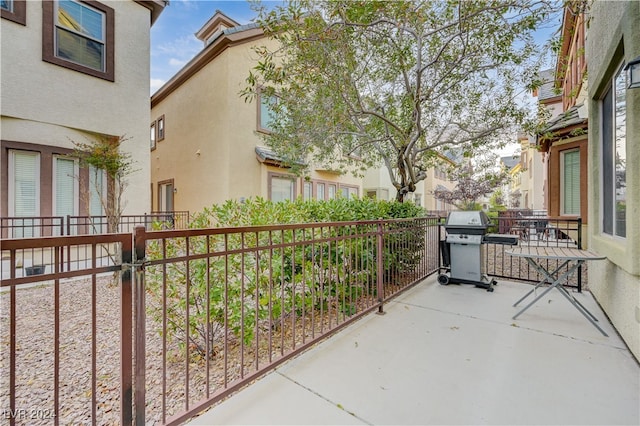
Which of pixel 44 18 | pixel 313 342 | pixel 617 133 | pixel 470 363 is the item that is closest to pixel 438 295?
pixel 470 363

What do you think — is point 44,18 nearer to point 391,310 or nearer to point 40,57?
point 40,57

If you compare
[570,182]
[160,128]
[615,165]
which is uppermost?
[160,128]

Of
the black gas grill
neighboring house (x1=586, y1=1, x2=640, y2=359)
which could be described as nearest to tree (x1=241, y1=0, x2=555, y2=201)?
neighboring house (x1=586, y1=1, x2=640, y2=359)

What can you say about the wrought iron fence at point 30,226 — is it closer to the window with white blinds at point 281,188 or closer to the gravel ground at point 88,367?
the gravel ground at point 88,367

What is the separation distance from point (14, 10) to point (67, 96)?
1.71 meters

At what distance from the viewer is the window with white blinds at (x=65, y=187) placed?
680cm

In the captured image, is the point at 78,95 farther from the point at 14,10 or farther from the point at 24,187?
the point at 24,187

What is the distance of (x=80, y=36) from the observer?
690 cm

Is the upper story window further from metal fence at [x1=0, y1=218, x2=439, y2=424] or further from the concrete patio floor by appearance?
the concrete patio floor

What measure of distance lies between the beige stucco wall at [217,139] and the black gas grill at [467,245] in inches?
246

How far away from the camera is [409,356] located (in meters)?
2.77

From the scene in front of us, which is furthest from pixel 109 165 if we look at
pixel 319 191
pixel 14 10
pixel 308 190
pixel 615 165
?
pixel 615 165

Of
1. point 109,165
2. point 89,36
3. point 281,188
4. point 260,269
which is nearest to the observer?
point 260,269

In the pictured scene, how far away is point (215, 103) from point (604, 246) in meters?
9.66
